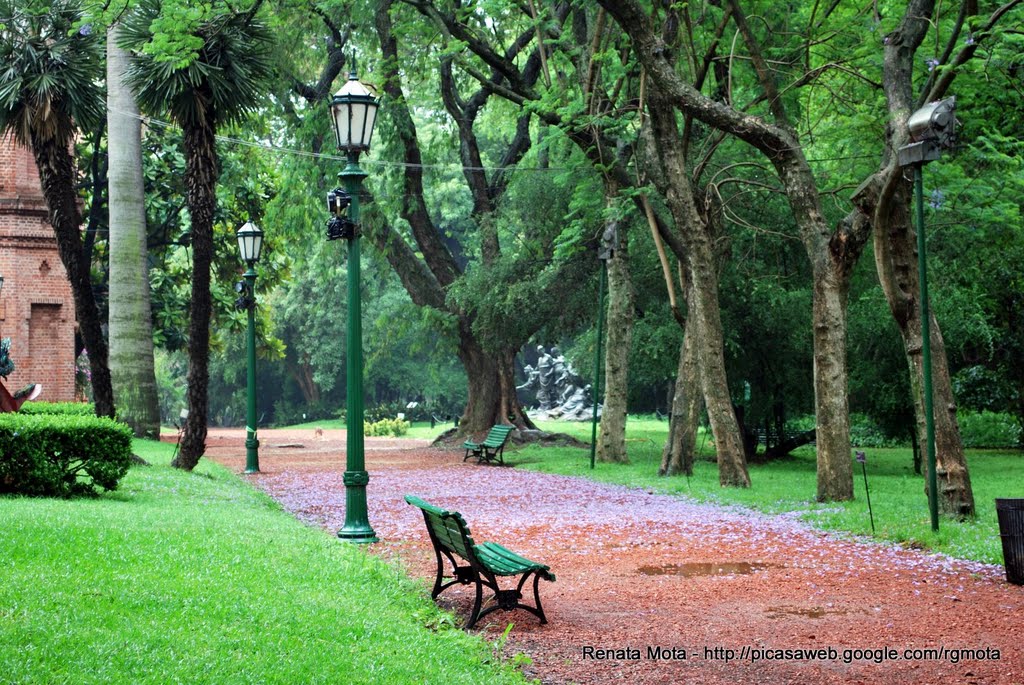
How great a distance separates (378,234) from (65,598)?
26199 millimetres

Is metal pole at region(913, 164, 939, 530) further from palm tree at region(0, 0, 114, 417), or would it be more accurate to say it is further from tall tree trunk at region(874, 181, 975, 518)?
palm tree at region(0, 0, 114, 417)

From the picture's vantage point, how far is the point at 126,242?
24.8 metres

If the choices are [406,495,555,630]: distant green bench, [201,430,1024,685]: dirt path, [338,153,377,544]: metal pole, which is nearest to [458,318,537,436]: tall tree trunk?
[201,430,1024,685]: dirt path

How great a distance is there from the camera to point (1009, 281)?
25938 millimetres

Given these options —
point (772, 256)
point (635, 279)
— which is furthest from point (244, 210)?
point (772, 256)

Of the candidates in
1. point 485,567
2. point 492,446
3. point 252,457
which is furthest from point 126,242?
point 485,567

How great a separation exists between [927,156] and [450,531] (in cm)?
680

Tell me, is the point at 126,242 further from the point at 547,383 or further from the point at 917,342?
the point at 547,383

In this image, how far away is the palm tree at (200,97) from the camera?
19.8m

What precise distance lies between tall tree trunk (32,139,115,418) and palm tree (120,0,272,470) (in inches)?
67.6

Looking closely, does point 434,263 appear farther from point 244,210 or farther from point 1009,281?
point 1009,281

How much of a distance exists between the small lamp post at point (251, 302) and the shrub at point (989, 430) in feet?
67.9

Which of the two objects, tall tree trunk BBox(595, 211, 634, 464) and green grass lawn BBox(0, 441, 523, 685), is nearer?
green grass lawn BBox(0, 441, 523, 685)

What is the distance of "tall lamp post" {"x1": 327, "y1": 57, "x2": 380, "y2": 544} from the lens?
40.7 ft
